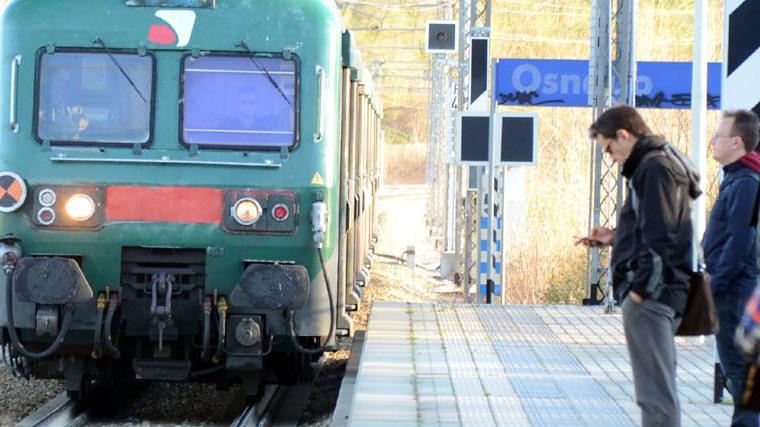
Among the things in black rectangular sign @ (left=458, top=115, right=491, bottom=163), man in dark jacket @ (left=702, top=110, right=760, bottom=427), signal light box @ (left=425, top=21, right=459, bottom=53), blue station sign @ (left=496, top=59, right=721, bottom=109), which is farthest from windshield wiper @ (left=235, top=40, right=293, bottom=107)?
signal light box @ (left=425, top=21, right=459, bottom=53)

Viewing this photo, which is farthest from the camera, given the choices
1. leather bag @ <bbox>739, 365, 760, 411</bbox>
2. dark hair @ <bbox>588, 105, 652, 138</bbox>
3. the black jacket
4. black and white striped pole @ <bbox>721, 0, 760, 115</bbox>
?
black and white striped pole @ <bbox>721, 0, 760, 115</bbox>

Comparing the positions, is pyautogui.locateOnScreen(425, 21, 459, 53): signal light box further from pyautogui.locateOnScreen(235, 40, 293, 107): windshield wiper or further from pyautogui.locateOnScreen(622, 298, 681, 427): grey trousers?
pyautogui.locateOnScreen(622, 298, 681, 427): grey trousers

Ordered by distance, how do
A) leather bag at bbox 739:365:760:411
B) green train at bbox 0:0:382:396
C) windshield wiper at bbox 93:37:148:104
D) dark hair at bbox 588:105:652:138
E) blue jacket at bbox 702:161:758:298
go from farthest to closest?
windshield wiper at bbox 93:37:148:104
green train at bbox 0:0:382:396
blue jacket at bbox 702:161:758:298
dark hair at bbox 588:105:652:138
leather bag at bbox 739:365:760:411

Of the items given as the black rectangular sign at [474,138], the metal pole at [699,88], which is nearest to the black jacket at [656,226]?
the metal pole at [699,88]

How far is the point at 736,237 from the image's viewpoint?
647 centimetres

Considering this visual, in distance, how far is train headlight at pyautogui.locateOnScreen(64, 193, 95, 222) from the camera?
30.6 feet

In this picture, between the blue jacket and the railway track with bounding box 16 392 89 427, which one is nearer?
the blue jacket

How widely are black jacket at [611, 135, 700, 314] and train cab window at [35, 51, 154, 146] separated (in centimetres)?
453

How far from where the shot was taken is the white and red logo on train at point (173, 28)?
953cm

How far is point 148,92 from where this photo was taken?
9562 mm

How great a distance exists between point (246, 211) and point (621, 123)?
3.99m

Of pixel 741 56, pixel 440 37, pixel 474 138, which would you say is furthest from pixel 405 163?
pixel 741 56

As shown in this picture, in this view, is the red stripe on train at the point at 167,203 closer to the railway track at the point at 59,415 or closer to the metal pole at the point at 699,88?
the railway track at the point at 59,415

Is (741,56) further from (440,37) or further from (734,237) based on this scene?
(440,37)
